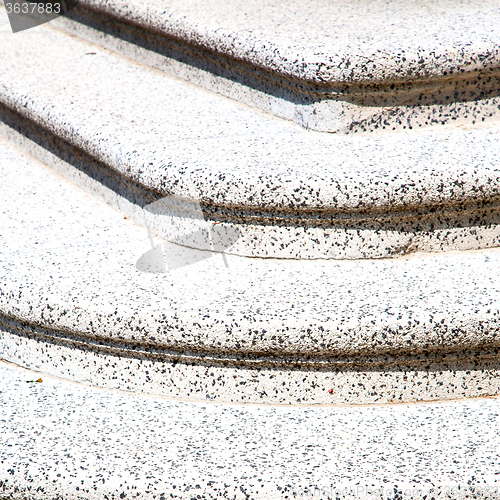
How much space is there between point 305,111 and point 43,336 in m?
1.34

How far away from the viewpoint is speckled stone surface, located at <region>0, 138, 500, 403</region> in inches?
67.6

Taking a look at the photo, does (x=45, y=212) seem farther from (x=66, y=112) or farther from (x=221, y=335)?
(x=221, y=335)

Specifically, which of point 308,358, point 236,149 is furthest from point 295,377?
point 236,149

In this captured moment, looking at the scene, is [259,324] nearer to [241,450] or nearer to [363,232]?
[241,450]

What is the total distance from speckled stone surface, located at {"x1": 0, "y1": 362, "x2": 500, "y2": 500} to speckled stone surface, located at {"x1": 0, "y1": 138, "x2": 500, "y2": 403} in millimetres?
80

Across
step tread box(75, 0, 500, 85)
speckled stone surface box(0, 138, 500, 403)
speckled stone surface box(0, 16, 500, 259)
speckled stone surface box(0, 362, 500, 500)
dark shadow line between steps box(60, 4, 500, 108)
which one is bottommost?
speckled stone surface box(0, 362, 500, 500)

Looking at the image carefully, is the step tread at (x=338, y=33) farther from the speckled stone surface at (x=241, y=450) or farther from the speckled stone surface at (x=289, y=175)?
the speckled stone surface at (x=241, y=450)

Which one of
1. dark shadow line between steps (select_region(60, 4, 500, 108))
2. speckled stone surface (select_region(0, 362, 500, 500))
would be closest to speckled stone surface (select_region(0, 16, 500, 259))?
dark shadow line between steps (select_region(60, 4, 500, 108))

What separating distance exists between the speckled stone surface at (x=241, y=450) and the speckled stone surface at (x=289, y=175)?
59 centimetres

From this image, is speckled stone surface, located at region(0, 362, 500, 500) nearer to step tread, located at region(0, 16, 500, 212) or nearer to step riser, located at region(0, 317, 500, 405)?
step riser, located at region(0, 317, 500, 405)

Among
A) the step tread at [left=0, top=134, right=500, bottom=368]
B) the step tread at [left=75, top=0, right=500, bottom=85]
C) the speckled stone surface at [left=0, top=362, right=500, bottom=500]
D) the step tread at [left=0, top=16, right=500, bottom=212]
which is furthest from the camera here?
the step tread at [left=75, top=0, right=500, bottom=85]

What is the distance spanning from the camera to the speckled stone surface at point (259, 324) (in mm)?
1717

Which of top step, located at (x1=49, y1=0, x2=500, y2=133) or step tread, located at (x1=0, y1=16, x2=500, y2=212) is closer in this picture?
step tread, located at (x1=0, y1=16, x2=500, y2=212)

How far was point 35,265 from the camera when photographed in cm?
199
